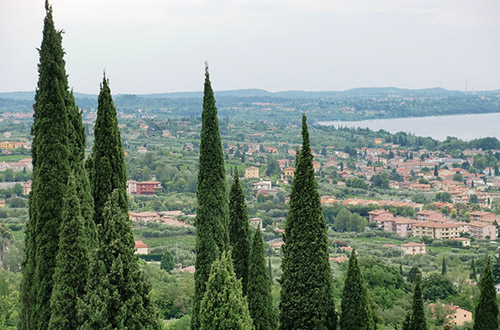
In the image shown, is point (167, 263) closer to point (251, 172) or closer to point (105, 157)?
point (105, 157)

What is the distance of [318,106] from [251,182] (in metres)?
117

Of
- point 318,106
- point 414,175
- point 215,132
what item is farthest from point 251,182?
point 318,106

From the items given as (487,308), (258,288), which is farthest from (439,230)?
(258,288)

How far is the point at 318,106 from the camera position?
193 m

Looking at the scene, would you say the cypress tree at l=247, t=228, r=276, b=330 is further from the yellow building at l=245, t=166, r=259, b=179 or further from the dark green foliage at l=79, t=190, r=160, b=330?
the yellow building at l=245, t=166, r=259, b=179

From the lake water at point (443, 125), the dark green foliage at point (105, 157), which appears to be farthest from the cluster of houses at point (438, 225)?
the lake water at point (443, 125)

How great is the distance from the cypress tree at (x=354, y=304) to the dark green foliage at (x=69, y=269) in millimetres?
4345

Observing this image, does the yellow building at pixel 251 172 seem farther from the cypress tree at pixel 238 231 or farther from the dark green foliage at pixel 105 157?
the dark green foliage at pixel 105 157

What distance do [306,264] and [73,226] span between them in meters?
3.86

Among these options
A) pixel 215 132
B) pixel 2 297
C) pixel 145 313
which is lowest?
pixel 2 297

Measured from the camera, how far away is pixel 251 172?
82.6m

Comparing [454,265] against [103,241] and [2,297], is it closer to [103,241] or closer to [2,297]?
[2,297]

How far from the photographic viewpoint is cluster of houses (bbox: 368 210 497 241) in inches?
2131

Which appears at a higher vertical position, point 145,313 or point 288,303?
point 145,313
